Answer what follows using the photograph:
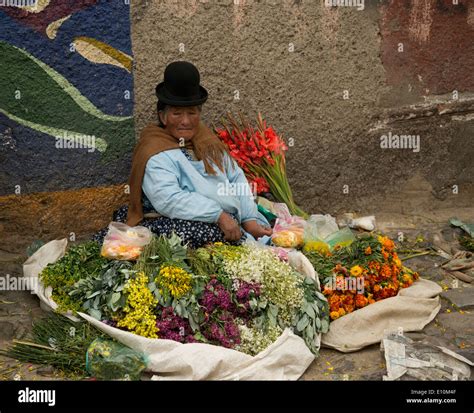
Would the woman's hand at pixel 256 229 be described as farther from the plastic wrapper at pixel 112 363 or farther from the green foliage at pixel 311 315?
the plastic wrapper at pixel 112 363

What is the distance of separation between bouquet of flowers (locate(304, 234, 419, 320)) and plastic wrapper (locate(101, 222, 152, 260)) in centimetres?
106

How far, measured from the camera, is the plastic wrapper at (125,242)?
429 centimetres

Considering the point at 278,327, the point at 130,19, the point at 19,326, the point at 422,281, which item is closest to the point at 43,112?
the point at 130,19

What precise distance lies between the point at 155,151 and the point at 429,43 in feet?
7.86

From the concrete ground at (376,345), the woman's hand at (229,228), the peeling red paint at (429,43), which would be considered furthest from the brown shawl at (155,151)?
the peeling red paint at (429,43)

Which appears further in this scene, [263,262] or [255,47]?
[255,47]

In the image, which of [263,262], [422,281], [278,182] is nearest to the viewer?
[263,262]

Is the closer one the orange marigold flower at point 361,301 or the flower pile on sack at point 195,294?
the flower pile on sack at point 195,294

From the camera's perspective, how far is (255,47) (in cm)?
532

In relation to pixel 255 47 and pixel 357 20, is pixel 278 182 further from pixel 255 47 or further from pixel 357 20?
pixel 357 20

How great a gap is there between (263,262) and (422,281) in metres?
1.10

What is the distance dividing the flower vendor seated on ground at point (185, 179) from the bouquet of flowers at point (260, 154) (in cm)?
37

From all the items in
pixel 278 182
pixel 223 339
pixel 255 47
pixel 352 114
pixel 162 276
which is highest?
pixel 255 47

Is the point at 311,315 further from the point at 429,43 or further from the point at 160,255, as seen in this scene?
the point at 429,43
